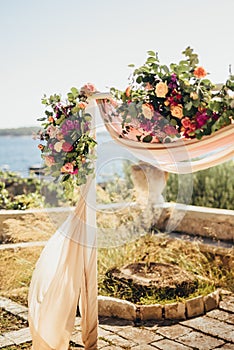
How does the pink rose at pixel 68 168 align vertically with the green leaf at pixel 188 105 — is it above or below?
below

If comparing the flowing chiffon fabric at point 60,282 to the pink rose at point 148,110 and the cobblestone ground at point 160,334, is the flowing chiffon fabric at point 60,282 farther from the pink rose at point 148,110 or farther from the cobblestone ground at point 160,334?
the pink rose at point 148,110

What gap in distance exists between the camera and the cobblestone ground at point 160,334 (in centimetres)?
385

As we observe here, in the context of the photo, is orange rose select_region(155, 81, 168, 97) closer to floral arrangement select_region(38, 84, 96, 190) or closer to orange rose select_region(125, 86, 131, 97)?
orange rose select_region(125, 86, 131, 97)

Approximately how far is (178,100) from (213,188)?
404 cm

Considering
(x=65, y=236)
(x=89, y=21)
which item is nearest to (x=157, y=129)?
(x=65, y=236)

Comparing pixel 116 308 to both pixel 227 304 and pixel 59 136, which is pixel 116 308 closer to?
pixel 227 304

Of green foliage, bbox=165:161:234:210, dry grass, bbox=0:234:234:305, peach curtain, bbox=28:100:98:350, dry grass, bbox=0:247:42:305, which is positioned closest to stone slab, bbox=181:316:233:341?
dry grass, bbox=0:234:234:305

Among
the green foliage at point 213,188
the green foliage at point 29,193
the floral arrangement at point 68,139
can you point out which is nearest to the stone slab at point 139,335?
the green foliage at point 29,193

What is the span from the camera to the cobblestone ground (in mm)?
3846

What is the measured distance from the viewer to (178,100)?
124 inches

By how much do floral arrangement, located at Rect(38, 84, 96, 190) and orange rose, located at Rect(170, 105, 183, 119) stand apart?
52 centimetres

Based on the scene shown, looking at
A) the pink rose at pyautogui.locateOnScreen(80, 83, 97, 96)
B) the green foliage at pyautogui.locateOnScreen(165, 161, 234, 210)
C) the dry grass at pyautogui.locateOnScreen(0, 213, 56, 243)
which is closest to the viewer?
the pink rose at pyautogui.locateOnScreen(80, 83, 97, 96)

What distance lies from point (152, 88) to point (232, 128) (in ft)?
1.57

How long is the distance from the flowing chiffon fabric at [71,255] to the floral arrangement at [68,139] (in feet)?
0.37
